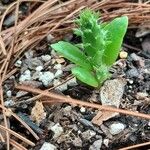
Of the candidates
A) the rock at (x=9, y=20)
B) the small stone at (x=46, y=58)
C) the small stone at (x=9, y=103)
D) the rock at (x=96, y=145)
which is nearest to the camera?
the rock at (x=96, y=145)

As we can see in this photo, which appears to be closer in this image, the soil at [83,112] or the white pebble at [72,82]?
the soil at [83,112]

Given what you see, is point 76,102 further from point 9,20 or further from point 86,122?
point 9,20

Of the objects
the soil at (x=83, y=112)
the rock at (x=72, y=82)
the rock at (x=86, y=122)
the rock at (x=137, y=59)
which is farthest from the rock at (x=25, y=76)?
the rock at (x=137, y=59)

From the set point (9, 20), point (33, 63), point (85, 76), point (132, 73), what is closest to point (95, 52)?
point (85, 76)

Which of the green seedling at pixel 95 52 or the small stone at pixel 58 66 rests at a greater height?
the green seedling at pixel 95 52

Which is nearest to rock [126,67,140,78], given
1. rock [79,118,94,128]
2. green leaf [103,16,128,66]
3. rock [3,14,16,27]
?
green leaf [103,16,128,66]

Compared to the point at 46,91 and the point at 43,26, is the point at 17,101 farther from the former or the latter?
the point at 43,26

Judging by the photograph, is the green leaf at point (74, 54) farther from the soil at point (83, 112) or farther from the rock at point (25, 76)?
the rock at point (25, 76)
